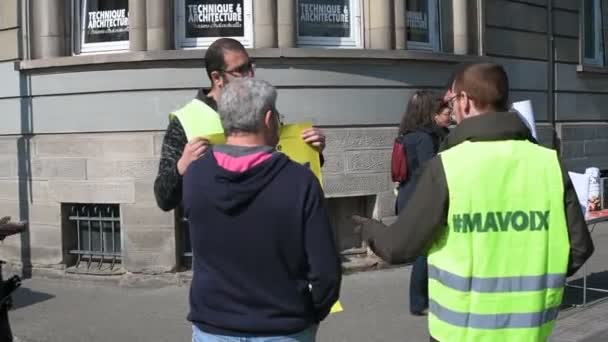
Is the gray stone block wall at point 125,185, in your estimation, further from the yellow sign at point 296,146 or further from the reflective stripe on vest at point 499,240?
the reflective stripe on vest at point 499,240

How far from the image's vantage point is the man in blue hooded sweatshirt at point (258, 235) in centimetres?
280

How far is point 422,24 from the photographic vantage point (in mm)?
9961

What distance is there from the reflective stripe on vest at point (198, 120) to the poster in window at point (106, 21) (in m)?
5.71

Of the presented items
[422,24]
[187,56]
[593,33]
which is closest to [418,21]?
[422,24]

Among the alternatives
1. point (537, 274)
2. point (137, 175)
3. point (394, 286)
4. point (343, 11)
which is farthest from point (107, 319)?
point (537, 274)

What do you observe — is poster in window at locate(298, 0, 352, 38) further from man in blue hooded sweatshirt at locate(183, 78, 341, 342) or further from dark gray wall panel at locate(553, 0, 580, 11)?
man in blue hooded sweatshirt at locate(183, 78, 341, 342)

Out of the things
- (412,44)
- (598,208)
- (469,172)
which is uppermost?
(412,44)

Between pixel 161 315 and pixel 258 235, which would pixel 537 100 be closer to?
pixel 161 315

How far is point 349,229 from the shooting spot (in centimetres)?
916

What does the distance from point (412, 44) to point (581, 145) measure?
175 inches

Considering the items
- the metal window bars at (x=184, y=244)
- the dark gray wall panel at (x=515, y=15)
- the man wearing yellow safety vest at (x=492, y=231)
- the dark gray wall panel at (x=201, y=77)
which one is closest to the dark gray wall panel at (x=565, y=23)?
the dark gray wall panel at (x=515, y=15)

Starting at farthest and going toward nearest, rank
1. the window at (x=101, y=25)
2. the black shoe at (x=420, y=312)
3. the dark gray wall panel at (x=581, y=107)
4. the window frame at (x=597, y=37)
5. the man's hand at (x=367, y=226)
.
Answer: the window frame at (x=597, y=37) < the dark gray wall panel at (x=581, y=107) < the window at (x=101, y=25) < the black shoe at (x=420, y=312) < the man's hand at (x=367, y=226)

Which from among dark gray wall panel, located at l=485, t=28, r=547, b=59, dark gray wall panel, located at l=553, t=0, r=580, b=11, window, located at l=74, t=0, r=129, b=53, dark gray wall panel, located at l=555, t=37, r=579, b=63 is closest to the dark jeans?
window, located at l=74, t=0, r=129, b=53

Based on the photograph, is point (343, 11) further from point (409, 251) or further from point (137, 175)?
point (409, 251)
